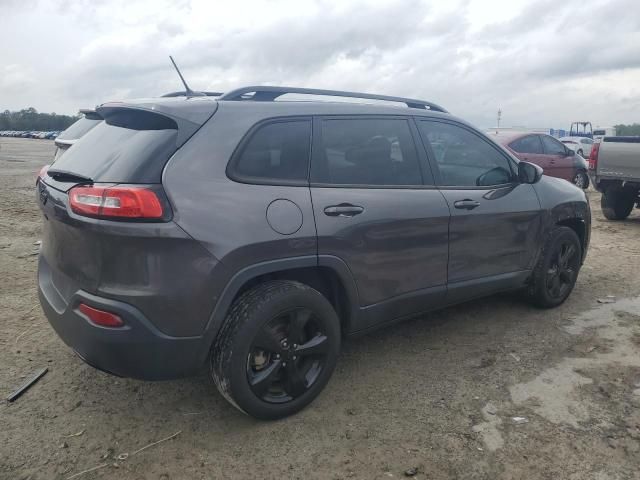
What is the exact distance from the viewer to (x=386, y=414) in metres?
3.03

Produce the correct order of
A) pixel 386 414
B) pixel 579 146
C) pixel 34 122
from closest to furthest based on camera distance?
pixel 386 414
pixel 579 146
pixel 34 122

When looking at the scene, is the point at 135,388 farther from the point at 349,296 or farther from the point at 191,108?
the point at 191,108

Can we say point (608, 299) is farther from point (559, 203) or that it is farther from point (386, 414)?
point (386, 414)

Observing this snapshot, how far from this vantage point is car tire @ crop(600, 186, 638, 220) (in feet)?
29.9

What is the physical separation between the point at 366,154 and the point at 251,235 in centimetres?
104

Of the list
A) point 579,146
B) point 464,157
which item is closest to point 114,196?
point 464,157

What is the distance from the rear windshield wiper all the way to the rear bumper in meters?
0.55

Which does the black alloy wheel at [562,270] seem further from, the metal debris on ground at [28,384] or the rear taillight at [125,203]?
the metal debris on ground at [28,384]

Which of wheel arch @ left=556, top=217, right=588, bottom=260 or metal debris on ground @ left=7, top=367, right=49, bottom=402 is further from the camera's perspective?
wheel arch @ left=556, top=217, right=588, bottom=260

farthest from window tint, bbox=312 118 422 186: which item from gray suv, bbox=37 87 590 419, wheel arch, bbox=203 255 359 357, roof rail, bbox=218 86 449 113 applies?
wheel arch, bbox=203 255 359 357

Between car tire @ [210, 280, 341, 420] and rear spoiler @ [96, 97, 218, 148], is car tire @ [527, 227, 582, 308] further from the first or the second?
rear spoiler @ [96, 97, 218, 148]

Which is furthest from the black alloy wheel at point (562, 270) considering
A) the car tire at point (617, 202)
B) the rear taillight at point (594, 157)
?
the car tire at point (617, 202)

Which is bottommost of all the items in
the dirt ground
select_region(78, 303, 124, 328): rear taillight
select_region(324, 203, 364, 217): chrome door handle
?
the dirt ground

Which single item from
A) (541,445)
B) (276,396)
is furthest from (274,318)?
(541,445)
